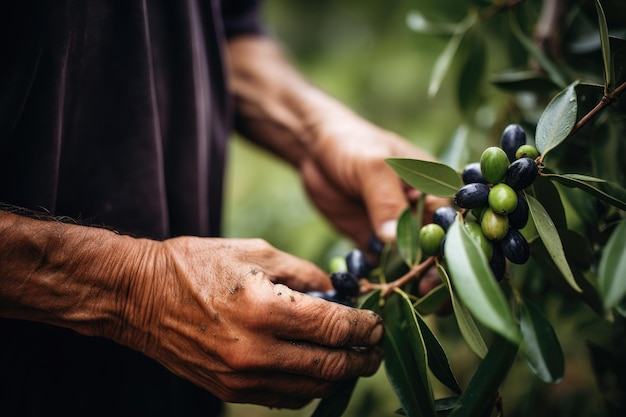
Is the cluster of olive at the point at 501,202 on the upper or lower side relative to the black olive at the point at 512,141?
lower

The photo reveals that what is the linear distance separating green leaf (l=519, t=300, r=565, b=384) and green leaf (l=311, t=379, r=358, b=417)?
296 millimetres

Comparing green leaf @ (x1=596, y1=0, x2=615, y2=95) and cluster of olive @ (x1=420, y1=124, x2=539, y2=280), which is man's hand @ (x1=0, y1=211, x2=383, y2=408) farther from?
green leaf @ (x1=596, y1=0, x2=615, y2=95)

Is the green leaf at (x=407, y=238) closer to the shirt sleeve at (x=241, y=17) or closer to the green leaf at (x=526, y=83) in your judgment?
the green leaf at (x=526, y=83)

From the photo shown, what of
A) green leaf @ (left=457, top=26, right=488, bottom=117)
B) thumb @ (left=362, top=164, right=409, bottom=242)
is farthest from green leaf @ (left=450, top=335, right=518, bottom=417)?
green leaf @ (left=457, top=26, right=488, bottom=117)

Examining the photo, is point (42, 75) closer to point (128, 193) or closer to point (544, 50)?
point (128, 193)

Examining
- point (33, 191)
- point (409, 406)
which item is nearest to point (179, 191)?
point (33, 191)

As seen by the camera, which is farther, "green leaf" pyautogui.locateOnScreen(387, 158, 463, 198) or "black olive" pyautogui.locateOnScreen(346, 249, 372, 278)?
"black olive" pyautogui.locateOnScreen(346, 249, 372, 278)

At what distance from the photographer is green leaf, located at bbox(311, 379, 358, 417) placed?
32.0 inches

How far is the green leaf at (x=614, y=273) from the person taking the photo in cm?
46

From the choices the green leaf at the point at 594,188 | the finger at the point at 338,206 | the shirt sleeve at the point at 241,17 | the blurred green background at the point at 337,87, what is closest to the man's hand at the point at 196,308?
the green leaf at the point at 594,188

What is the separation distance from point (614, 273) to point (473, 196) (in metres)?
0.22

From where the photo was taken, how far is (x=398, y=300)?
823 millimetres

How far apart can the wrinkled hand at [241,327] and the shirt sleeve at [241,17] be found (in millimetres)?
1038

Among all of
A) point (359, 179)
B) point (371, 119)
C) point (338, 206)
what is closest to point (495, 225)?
point (359, 179)
